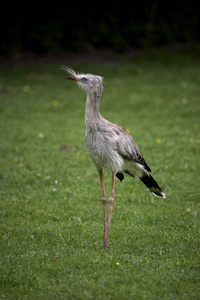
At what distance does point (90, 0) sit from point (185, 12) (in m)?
3.46

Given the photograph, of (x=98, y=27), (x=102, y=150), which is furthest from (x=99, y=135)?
(x=98, y=27)

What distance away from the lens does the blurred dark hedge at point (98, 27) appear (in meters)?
13.8

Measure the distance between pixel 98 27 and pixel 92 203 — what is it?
992cm

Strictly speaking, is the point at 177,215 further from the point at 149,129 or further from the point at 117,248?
the point at 149,129

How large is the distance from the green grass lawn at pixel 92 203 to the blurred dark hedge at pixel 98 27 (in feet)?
10.5

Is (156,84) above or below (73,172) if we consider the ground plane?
above

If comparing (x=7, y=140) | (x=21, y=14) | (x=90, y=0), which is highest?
A: (x=90, y=0)

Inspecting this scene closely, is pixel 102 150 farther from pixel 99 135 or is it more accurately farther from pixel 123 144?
pixel 123 144

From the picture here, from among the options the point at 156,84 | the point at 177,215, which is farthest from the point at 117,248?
the point at 156,84

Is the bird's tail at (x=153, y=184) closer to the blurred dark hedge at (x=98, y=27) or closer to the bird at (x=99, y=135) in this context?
the bird at (x=99, y=135)

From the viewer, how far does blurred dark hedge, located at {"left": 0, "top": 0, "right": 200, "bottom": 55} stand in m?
13.8

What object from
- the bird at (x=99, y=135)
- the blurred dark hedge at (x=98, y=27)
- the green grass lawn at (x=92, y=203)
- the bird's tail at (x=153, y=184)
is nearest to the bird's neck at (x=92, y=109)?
the bird at (x=99, y=135)

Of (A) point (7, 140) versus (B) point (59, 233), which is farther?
(A) point (7, 140)

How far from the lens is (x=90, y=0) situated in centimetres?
1436
